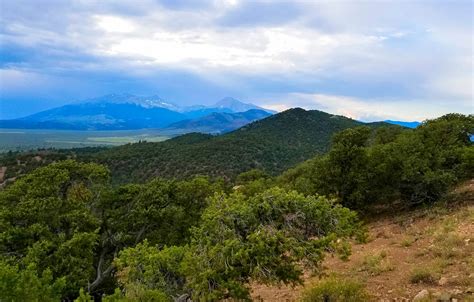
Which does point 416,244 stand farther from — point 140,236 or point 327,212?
point 140,236

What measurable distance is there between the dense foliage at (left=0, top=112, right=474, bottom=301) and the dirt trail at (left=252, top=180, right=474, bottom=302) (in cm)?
155

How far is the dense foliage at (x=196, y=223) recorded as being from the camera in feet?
28.3

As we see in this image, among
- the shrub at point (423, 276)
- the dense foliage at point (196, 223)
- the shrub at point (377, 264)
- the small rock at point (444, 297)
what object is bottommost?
the shrub at point (377, 264)

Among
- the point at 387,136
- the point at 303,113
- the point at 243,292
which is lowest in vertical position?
the point at 243,292

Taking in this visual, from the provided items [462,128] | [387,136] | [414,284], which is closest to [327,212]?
[414,284]

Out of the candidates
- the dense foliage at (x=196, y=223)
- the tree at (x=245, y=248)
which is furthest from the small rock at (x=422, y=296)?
the tree at (x=245, y=248)

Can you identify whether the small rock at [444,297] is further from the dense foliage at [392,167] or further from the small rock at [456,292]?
the dense foliage at [392,167]

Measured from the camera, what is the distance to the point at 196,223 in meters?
19.0

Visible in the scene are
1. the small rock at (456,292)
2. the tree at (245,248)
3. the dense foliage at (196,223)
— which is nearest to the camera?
the tree at (245,248)

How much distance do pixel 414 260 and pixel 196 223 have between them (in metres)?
9.54

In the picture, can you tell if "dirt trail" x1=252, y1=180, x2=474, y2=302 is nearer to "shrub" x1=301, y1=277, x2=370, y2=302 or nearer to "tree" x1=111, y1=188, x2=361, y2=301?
"shrub" x1=301, y1=277, x2=370, y2=302

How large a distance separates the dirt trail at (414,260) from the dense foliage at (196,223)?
5.09 ft

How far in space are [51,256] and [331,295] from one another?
34.5 ft

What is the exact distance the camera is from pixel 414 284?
11.1 m
